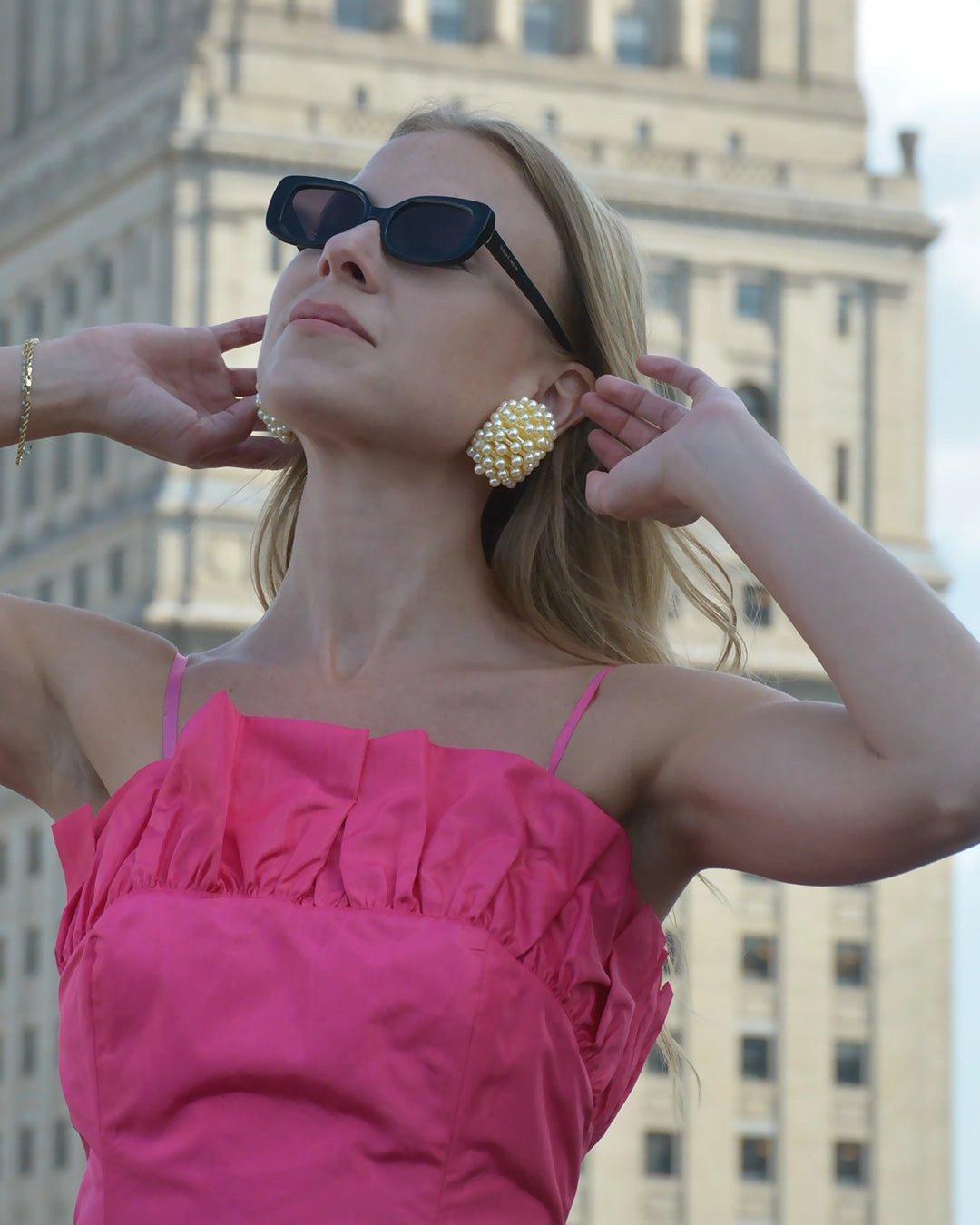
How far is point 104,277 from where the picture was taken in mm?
73375

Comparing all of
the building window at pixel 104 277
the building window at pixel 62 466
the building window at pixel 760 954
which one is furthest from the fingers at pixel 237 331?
the building window at pixel 62 466

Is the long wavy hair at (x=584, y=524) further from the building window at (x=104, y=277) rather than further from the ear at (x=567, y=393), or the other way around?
the building window at (x=104, y=277)

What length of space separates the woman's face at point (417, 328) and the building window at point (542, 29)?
73.5 metres

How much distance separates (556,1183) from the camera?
464cm

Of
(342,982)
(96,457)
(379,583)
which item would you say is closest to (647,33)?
(96,457)

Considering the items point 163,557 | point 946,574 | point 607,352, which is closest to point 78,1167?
point 163,557

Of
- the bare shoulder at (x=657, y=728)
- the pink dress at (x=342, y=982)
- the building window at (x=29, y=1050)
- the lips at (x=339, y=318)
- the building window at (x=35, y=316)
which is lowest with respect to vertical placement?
the building window at (x=29, y=1050)

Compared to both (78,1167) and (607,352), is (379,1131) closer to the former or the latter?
(607,352)

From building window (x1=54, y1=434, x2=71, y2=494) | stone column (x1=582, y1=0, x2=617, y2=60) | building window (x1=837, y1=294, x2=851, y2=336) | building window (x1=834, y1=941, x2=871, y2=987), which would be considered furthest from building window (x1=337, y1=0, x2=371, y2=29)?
building window (x1=834, y1=941, x2=871, y2=987)

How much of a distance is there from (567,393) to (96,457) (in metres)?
68.1

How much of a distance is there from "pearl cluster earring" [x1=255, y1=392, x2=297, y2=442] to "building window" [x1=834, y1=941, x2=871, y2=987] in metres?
63.3

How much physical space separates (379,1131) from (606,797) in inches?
28.5

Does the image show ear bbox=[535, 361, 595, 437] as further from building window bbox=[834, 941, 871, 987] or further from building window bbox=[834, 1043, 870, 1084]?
building window bbox=[834, 1043, 870, 1084]

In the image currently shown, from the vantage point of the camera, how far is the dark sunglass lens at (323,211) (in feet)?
16.7
